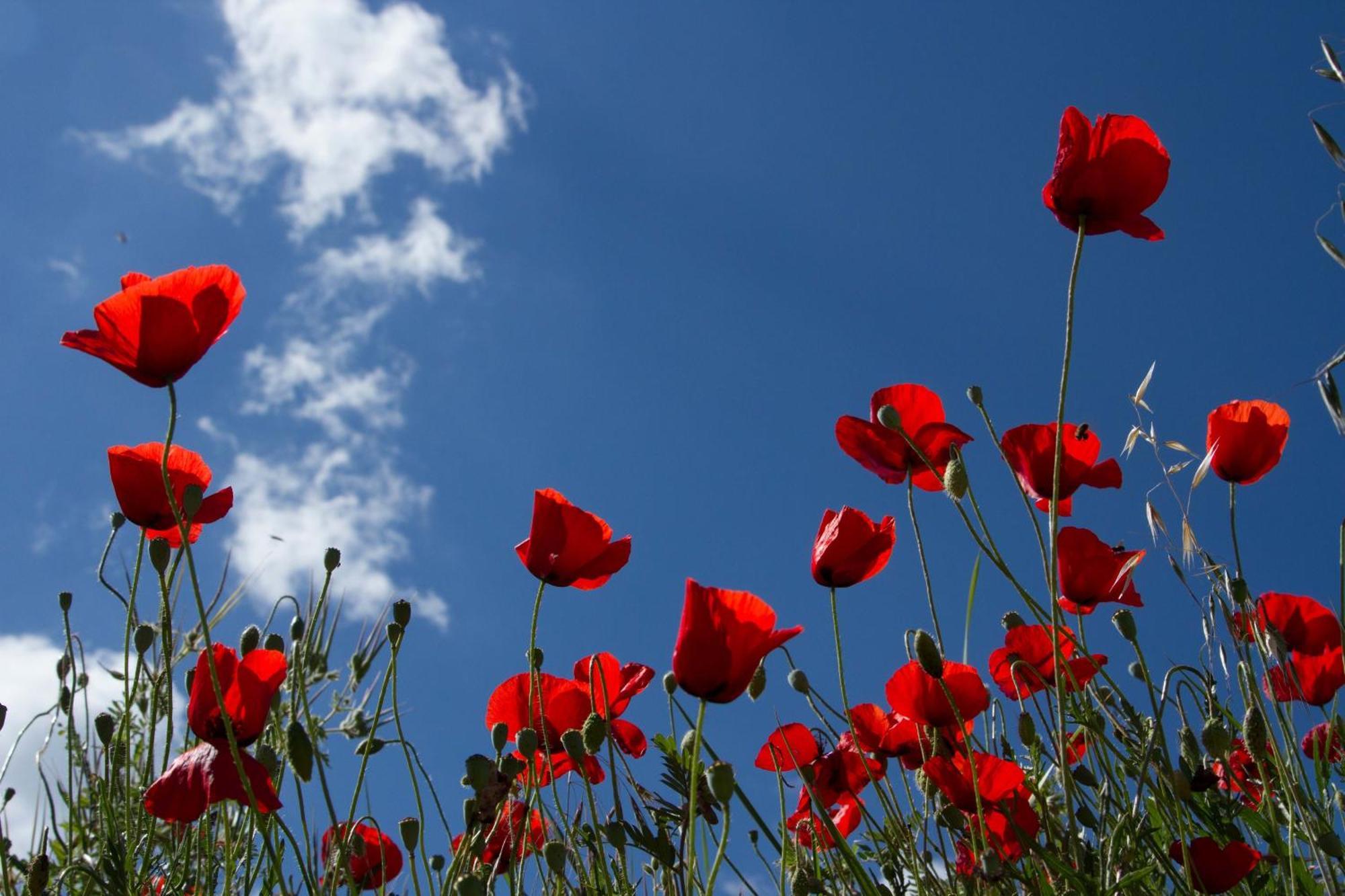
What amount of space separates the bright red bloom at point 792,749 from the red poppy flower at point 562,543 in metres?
0.46

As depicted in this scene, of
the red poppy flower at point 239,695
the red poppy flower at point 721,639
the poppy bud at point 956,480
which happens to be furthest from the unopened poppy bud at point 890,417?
the red poppy flower at point 239,695

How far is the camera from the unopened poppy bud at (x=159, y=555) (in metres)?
1.79

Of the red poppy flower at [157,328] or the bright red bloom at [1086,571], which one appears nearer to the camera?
the red poppy flower at [157,328]

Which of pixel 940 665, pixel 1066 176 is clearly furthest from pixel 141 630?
pixel 1066 176

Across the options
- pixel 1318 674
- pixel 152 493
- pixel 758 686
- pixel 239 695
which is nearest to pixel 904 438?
pixel 758 686

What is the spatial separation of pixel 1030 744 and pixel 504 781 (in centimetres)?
103

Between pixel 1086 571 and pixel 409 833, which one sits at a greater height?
pixel 1086 571

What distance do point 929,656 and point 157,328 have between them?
4.27 feet

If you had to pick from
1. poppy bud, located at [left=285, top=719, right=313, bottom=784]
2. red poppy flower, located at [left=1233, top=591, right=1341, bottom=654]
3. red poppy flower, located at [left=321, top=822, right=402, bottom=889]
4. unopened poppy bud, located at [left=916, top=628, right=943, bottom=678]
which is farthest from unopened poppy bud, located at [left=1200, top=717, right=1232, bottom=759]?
red poppy flower, located at [left=321, top=822, right=402, bottom=889]

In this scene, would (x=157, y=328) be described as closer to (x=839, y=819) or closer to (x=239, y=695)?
(x=239, y=695)

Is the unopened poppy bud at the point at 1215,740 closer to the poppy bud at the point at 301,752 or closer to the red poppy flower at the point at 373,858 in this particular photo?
the poppy bud at the point at 301,752

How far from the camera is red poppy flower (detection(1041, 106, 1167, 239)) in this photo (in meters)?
1.75

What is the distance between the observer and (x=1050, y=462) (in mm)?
2189

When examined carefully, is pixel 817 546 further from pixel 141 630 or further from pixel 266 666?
pixel 141 630
